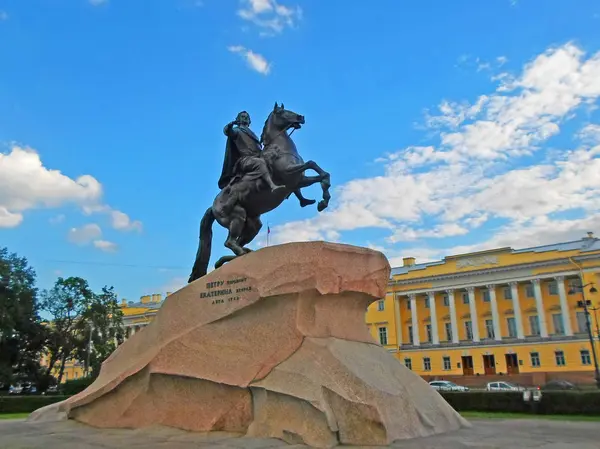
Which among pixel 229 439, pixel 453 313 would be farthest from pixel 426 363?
pixel 229 439

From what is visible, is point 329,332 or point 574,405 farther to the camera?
point 574,405

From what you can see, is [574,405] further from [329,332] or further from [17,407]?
[17,407]

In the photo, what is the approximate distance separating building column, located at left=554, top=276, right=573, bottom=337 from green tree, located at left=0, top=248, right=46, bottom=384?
48848mm

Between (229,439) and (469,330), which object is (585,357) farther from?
(229,439)

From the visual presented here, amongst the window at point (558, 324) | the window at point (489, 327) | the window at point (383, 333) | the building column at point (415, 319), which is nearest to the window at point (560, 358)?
the window at point (558, 324)

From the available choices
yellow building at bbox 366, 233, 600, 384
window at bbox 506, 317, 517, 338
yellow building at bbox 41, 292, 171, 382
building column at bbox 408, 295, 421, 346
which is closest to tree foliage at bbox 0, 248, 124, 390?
yellow building at bbox 41, 292, 171, 382

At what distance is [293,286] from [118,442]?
3.13m

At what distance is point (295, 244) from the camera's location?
8383 millimetres

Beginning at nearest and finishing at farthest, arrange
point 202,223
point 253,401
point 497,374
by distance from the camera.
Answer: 1. point 253,401
2. point 202,223
3. point 497,374

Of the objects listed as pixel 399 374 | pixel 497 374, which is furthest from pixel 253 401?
pixel 497 374

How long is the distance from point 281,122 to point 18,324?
38251mm

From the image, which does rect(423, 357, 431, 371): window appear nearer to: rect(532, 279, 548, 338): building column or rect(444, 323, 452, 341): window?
rect(444, 323, 452, 341): window

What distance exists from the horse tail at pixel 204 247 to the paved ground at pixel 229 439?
3.98m

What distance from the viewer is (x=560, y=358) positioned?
5453 cm
